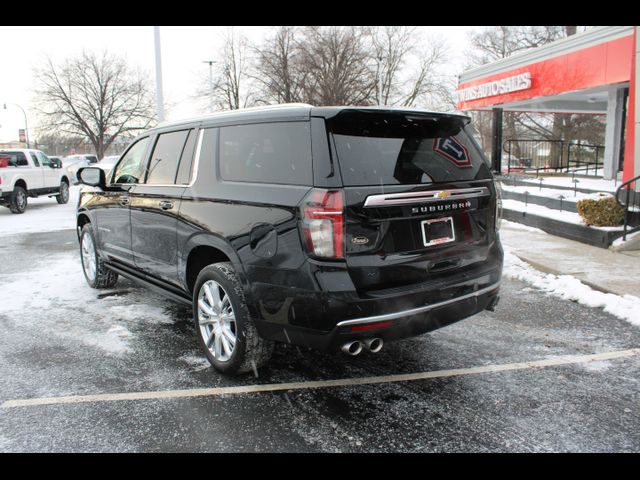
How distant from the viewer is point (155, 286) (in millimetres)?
4574

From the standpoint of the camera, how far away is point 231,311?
3506 mm

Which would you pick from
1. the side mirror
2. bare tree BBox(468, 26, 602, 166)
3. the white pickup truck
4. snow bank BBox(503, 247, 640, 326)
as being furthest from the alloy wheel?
bare tree BBox(468, 26, 602, 166)

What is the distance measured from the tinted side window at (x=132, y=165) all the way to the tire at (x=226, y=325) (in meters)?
1.72

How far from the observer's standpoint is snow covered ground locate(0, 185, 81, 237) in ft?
38.7

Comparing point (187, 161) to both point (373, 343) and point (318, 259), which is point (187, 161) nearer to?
point (318, 259)

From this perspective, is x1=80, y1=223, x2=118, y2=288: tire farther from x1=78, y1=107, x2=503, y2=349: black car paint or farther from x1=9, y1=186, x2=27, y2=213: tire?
x1=9, y1=186, x2=27, y2=213: tire

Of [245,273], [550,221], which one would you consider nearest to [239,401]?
[245,273]

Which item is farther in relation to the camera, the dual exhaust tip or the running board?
the running board

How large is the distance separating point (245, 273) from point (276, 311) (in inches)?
14.0

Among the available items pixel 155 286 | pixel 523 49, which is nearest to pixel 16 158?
pixel 155 286

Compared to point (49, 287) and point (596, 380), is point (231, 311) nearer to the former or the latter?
point (596, 380)

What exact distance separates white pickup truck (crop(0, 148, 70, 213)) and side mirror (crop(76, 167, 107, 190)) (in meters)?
10.9

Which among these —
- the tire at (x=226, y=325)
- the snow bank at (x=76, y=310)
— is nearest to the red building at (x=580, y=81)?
the tire at (x=226, y=325)

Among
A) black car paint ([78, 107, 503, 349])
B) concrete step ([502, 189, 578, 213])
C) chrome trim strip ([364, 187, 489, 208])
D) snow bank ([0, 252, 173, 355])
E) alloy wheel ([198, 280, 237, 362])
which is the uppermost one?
chrome trim strip ([364, 187, 489, 208])
